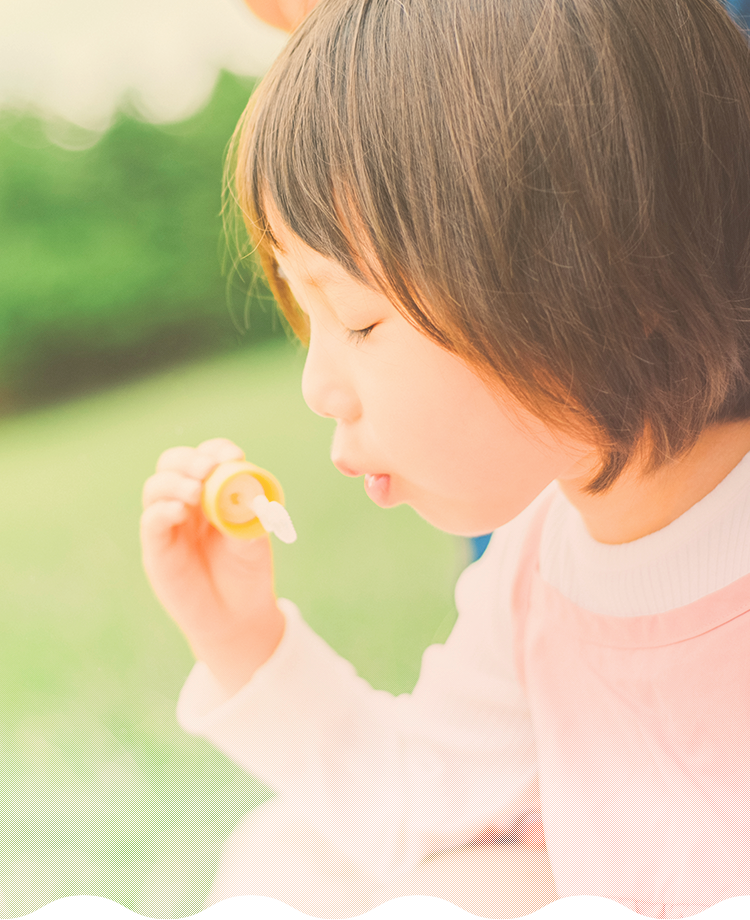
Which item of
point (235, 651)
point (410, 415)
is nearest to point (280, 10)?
point (410, 415)

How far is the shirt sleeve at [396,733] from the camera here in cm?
51

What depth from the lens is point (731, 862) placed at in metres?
0.43

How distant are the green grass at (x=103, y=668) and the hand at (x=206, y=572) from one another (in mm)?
28

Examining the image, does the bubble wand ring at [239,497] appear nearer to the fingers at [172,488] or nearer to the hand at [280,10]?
the fingers at [172,488]

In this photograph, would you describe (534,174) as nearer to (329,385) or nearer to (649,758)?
(329,385)

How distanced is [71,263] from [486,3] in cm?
26

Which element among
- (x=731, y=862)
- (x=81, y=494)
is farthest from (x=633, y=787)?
(x=81, y=494)

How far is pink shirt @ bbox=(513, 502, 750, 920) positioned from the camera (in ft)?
1.43

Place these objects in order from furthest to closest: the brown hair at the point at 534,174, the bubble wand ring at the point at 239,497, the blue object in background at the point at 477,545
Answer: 1. the blue object in background at the point at 477,545
2. the bubble wand ring at the point at 239,497
3. the brown hair at the point at 534,174

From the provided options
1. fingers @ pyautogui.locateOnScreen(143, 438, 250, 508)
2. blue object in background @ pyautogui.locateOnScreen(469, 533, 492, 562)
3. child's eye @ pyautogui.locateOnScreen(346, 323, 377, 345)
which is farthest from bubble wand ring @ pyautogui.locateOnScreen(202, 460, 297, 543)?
blue object in background @ pyautogui.locateOnScreen(469, 533, 492, 562)

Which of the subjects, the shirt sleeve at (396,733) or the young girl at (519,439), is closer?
the young girl at (519,439)

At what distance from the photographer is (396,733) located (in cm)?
55

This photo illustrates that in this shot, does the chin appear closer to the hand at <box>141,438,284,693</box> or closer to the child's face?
the child's face

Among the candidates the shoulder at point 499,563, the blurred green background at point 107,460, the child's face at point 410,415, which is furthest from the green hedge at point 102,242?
the shoulder at point 499,563
